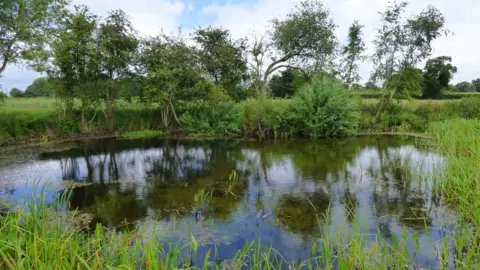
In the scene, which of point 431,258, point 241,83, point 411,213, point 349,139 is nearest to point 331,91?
point 349,139

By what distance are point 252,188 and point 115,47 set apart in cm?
1267

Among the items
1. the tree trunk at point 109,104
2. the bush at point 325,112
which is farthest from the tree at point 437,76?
the tree trunk at point 109,104

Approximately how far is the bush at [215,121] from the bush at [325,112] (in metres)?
3.18

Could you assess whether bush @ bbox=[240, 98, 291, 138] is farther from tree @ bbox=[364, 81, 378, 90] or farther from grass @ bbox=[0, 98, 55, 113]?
grass @ bbox=[0, 98, 55, 113]

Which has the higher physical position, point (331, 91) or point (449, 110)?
point (331, 91)

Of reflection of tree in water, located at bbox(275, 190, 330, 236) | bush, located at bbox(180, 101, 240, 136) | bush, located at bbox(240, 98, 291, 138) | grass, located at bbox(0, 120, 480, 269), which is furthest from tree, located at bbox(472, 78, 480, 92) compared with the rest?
reflection of tree in water, located at bbox(275, 190, 330, 236)

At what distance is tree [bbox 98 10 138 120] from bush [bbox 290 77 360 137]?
925 centimetres

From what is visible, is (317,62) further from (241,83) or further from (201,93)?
(201,93)

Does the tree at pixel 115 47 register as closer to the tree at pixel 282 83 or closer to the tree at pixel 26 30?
the tree at pixel 26 30

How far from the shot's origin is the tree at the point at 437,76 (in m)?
34.8

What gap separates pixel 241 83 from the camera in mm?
18891

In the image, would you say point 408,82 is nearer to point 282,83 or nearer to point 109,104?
point 109,104

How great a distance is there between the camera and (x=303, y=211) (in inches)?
228

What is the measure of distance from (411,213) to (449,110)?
14.9m
